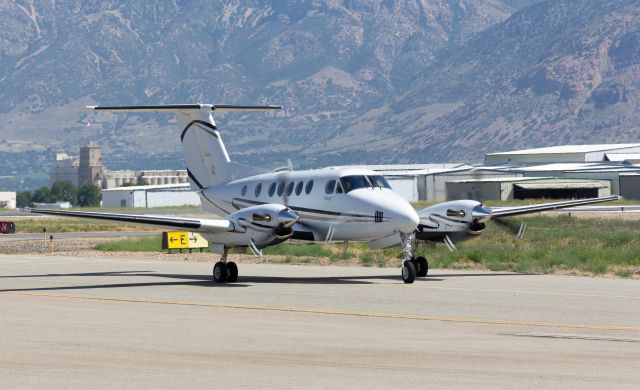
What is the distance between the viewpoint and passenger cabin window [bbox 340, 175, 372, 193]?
3722cm

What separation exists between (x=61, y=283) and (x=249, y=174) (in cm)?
696

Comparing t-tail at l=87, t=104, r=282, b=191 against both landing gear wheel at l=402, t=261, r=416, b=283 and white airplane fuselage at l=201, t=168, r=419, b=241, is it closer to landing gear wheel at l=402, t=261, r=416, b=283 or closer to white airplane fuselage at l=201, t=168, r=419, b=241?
white airplane fuselage at l=201, t=168, r=419, b=241

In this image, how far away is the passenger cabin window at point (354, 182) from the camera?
37219 millimetres

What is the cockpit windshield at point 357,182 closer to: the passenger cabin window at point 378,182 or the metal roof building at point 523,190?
the passenger cabin window at point 378,182

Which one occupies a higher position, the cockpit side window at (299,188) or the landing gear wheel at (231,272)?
the cockpit side window at (299,188)

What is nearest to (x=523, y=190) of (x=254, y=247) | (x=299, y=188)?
(x=299, y=188)

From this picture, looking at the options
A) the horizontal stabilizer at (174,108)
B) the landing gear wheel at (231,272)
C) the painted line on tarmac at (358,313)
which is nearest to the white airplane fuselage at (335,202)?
the landing gear wheel at (231,272)

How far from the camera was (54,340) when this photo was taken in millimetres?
23156

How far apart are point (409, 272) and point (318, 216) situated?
3433 millimetres

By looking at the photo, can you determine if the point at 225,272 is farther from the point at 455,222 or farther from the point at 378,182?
the point at 455,222

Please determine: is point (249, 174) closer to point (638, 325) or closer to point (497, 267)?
point (497, 267)

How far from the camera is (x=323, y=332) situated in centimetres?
2450

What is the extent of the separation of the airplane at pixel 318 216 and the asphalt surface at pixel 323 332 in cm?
134

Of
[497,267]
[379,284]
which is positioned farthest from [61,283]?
[497,267]
